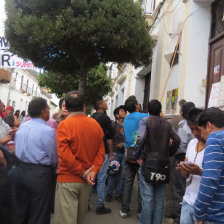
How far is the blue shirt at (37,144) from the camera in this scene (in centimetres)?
291

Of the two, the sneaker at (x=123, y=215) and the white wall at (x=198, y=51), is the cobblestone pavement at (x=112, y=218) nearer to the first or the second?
the sneaker at (x=123, y=215)

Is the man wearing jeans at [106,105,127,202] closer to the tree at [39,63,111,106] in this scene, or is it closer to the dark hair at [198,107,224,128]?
the dark hair at [198,107,224,128]

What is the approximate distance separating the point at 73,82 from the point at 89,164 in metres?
10.2

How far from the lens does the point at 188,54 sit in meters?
5.34

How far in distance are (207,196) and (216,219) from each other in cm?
20

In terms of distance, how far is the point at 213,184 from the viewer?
5.95 feet

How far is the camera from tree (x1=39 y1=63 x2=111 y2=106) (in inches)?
498

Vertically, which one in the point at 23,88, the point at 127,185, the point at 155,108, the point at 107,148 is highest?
the point at 23,88

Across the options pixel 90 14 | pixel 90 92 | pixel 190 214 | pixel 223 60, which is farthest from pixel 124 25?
pixel 90 92

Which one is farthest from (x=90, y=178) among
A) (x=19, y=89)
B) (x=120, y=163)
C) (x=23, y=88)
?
(x=23, y=88)

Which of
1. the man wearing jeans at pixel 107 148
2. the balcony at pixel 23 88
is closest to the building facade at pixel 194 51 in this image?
the man wearing jeans at pixel 107 148

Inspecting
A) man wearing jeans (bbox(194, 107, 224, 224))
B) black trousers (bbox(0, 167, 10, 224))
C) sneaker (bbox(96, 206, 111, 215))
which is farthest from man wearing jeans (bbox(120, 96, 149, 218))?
black trousers (bbox(0, 167, 10, 224))

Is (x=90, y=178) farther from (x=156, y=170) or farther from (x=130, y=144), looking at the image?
(x=130, y=144)

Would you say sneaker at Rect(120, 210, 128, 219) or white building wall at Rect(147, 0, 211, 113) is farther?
white building wall at Rect(147, 0, 211, 113)
